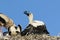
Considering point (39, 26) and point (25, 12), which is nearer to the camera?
point (39, 26)

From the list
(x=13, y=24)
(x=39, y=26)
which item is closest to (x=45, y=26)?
(x=39, y=26)

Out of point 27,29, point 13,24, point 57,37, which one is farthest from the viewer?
point 13,24

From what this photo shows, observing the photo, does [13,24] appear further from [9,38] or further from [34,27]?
[9,38]

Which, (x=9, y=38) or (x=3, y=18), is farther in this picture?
(x=3, y=18)

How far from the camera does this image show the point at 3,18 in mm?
19938

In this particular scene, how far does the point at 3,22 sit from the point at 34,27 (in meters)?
1.71

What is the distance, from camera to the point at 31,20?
19.8 meters

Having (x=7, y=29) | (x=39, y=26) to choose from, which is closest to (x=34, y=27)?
(x=39, y=26)

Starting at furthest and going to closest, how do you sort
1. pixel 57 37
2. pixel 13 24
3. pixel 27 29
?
pixel 13 24 → pixel 27 29 → pixel 57 37

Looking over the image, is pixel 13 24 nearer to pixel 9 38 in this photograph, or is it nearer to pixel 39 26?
pixel 39 26

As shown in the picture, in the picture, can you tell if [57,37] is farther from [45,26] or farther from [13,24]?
[13,24]

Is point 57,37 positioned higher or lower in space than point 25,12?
lower

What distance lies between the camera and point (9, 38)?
17.3m

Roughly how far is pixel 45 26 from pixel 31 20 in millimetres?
942
